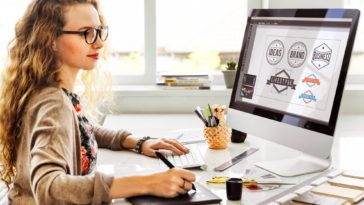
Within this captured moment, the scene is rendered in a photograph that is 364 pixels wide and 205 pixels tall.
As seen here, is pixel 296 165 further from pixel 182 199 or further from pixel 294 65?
pixel 182 199

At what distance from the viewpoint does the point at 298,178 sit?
173 centimetres

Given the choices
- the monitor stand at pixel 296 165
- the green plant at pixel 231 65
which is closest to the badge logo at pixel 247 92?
the monitor stand at pixel 296 165

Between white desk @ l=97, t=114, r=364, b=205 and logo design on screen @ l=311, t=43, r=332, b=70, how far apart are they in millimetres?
323

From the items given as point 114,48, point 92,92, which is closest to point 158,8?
point 114,48

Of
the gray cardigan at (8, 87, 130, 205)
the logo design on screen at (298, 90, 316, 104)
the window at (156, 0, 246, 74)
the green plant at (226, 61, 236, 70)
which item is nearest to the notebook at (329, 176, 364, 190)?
the logo design on screen at (298, 90, 316, 104)

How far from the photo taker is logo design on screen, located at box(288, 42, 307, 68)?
1797 millimetres

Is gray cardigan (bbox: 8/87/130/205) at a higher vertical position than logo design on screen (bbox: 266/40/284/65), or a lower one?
lower

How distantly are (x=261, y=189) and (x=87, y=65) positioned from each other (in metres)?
0.60

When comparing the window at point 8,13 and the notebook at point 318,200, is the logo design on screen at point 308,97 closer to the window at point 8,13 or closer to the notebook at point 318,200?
the notebook at point 318,200

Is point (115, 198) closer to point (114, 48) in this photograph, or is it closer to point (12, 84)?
point (12, 84)

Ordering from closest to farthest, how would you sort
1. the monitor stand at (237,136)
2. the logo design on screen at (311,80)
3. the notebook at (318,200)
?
the notebook at (318,200) < the logo design on screen at (311,80) < the monitor stand at (237,136)

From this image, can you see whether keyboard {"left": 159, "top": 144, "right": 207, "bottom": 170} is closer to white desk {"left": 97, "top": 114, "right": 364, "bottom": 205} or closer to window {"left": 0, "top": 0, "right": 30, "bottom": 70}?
white desk {"left": 97, "top": 114, "right": 364, "bottom": 205}

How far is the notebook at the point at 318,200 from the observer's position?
1.51 metres

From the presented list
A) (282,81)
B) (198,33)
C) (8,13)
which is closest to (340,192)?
(282,81)
